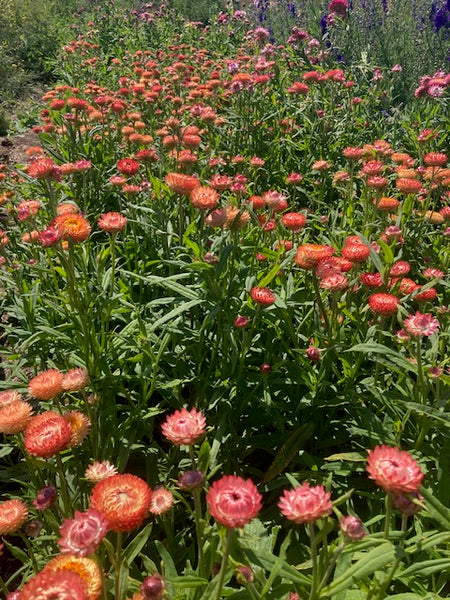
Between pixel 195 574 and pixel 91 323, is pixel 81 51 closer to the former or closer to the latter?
pixel 91 323

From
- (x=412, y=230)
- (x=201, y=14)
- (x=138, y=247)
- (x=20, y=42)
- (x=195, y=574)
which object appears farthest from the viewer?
(x=201, y=14)

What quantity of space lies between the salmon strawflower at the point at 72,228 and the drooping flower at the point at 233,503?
1.04m

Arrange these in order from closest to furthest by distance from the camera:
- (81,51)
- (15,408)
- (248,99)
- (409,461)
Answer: (409,461)
(15,408)
(248,99)
(81,51)

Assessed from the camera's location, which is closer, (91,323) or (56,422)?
(56,422)

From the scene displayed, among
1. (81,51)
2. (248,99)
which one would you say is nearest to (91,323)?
(248,99)

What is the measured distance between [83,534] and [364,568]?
559 mm

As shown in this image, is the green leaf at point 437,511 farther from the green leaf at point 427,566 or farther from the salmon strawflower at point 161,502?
the salmon strawflower at point 161,502

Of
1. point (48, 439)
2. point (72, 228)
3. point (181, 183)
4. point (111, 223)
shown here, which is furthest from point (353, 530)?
point (181, 183)

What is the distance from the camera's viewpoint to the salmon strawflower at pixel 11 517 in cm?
128

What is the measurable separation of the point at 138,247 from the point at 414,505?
1922 mm

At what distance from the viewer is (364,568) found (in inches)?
40.6

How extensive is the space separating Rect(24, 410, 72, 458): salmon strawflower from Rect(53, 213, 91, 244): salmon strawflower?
26.1 inches

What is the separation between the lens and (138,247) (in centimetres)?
260

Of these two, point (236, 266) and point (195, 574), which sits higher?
point (236, 266)
